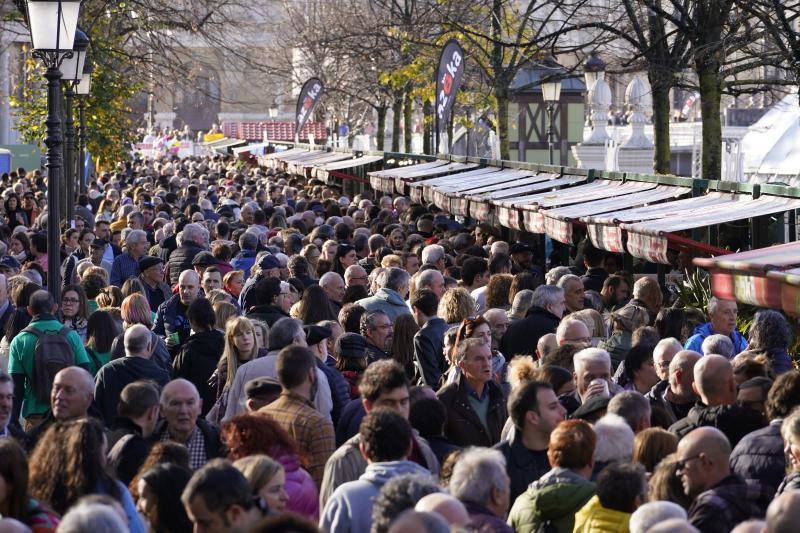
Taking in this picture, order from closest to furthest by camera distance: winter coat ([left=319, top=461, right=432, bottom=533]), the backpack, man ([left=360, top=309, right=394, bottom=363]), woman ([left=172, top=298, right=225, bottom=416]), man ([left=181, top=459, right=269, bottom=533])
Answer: man ([left=181, top=459, right=269, bottom=533]) < winter coat ([left=319, top=461, right=432, bottom=533]) < the backpack < woman ([left=172, top=298, right=225, bottom=416]) < man ([left=360, top=309, right=394, bottom=363])

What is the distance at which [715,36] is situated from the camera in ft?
64.2

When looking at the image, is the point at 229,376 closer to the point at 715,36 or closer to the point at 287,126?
the point at 715,36

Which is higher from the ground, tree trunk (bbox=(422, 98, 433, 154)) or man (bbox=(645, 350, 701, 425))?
tree trunk (bbox=(422, 98, 433, 154))

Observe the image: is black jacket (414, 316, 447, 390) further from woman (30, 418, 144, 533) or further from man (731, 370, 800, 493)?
woman (30, 418, 144, 533)

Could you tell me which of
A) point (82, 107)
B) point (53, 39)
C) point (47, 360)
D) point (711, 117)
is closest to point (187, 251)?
point (53, 39)

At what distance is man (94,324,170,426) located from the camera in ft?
30.1

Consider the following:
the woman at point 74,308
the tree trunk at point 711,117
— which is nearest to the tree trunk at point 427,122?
the tree trunk at point 711,117

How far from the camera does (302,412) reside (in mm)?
7555

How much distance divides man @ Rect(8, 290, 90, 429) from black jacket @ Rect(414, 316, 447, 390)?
7.39 feet

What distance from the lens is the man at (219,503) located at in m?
5.43

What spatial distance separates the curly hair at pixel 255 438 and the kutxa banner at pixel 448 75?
61.0 ft

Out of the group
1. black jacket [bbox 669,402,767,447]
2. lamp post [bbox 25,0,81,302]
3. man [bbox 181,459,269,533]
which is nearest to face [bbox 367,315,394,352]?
black jacket [bbox 669,402,767,447]

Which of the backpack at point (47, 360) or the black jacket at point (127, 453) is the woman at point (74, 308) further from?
the black jacket at point (127, 453)

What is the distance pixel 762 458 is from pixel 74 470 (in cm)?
310
